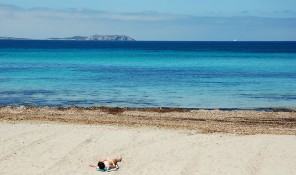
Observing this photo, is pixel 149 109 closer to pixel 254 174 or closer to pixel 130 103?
pixel 130 103

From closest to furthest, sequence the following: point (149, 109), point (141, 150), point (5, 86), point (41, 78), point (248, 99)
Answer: point (141, 150)
point (149, 109)
point (248, 99)
point (5, 86)
point (41, 78)

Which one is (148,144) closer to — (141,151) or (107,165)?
(141,151)

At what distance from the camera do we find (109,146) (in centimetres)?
1750

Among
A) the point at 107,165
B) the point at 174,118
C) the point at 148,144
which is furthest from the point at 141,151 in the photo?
the point at 174,118

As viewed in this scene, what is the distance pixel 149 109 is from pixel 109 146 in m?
10.6

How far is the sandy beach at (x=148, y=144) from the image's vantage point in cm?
1489

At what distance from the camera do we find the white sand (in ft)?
48.3

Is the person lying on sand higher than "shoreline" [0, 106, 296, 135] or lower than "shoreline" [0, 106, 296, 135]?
higher

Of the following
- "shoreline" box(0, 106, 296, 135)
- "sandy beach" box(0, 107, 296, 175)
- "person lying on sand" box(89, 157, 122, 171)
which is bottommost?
"shoreline" box(0, 106, 296, 135)

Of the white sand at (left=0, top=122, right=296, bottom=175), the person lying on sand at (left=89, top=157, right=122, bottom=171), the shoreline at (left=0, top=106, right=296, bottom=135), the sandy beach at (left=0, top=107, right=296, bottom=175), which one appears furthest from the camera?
the shoreline at (left=0, top=106, right=296, bottom=135)

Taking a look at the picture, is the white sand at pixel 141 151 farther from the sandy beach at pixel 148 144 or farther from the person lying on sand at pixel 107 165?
the person lying on sand at pixel 107 165

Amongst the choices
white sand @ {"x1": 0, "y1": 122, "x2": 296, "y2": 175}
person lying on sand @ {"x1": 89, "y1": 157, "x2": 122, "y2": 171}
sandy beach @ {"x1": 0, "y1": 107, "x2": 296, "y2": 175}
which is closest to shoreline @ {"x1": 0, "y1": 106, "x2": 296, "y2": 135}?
sandy beach @ {"x1": 0, "y1": 107, "x2": 296, "y2": 175}

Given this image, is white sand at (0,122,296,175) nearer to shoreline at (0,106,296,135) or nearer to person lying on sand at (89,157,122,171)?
person lying on sand at (89,157,122,171)

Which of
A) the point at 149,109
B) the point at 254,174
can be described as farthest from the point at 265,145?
the point at 149,109
